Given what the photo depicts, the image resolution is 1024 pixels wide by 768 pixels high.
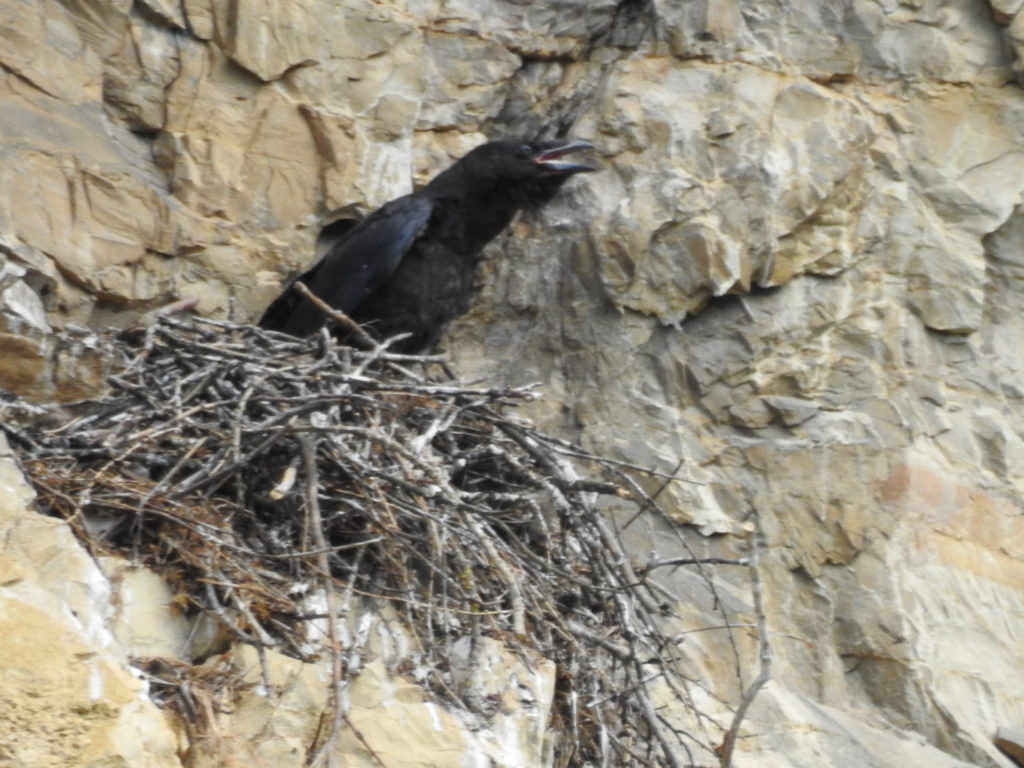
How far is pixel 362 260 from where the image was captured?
6.18m

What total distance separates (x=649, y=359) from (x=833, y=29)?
1.65 meters

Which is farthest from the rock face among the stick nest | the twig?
the twig

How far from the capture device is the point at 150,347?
510cm

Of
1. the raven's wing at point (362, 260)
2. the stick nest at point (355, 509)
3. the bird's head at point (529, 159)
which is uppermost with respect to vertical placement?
the bird's head at point (529, 159)

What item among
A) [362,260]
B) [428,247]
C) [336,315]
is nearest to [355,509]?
[336,315]

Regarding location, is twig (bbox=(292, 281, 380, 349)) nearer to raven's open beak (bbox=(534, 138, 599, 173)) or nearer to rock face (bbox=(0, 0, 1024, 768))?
rock face (bbox=(0, 0, 1024, 768))

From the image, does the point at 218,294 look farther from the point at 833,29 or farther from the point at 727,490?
the point at 833,29

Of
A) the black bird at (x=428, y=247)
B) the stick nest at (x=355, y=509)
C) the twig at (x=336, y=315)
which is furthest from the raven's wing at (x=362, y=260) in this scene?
the stick nest at (x=355, y=509)

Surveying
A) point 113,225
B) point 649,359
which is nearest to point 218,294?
point 113,225

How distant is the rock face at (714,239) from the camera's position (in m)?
5.91

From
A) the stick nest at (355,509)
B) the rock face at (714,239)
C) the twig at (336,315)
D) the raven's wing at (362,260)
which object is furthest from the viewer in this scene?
the raven's wing at (362,260)

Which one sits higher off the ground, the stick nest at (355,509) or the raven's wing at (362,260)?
the raven's wing at (362,260)

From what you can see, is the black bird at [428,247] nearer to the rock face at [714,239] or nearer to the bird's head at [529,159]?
the bird's head at [529,159]

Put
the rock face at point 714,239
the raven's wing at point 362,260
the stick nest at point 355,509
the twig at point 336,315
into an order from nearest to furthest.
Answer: the stick nest at point 355,509, the twig at point 336,315, the rock face at point 714,239, the raven's wing at point 362,260
